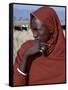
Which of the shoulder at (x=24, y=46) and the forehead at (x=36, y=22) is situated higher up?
the forehead at (x=36, y=22)

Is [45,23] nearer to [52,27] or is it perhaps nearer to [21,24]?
[52,27]

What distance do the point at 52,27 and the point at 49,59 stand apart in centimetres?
28

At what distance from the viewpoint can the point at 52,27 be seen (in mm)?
2400

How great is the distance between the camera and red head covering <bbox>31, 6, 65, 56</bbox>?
237 cm

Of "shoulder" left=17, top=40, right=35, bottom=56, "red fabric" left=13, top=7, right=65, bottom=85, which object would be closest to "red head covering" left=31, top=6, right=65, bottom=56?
"red fabric" left=13, top=7, right=65, bottom=85

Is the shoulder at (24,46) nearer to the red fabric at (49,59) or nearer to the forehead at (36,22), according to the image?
the red fabric at (49,59)

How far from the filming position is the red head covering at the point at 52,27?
2371mm

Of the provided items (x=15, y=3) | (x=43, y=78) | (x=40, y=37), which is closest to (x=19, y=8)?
(x=15, y=3)

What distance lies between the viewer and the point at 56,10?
2.41 metres

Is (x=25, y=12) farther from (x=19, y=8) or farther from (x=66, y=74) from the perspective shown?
(x=66, y=74)

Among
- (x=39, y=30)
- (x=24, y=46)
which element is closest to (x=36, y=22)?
(x=39, y=30)

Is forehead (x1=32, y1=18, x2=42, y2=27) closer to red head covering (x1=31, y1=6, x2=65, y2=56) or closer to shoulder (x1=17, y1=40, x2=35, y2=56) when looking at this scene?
red head covering (x1=31, y1=6, x2=65, y2=56)

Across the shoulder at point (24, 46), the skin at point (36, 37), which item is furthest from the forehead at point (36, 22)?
the shoulder at point (24, 46)

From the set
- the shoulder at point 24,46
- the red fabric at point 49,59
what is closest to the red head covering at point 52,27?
the red fabric at point 49,59
